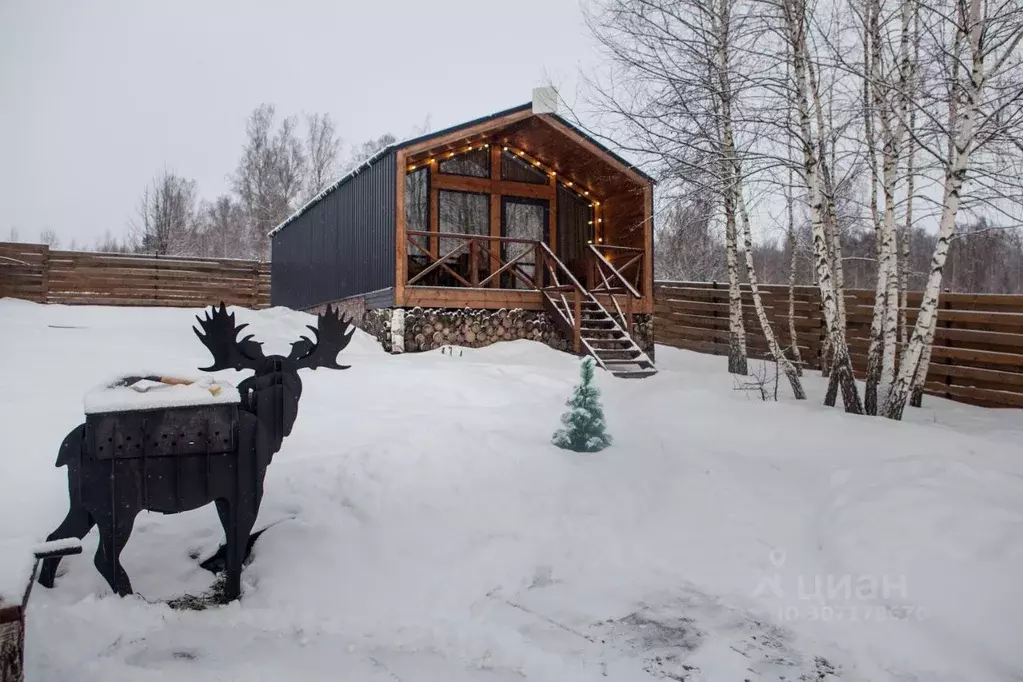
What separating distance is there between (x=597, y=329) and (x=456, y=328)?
2.59 metres

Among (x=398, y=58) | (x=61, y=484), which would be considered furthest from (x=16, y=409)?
(x=398, y=58)

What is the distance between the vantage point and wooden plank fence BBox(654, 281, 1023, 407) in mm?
8750

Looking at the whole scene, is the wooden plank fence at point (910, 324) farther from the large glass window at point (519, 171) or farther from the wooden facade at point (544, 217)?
the large glass window at point (519, 171)

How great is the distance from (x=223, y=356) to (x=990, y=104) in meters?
7.54

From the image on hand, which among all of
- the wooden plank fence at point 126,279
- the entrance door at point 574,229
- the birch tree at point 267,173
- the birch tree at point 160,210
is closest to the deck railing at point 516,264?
the entrance door at point 574,229

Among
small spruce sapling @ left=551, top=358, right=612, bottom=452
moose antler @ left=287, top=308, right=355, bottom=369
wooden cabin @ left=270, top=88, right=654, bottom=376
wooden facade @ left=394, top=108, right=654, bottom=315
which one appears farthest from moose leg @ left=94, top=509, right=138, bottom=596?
wooden facade @ left=394, top=108, right=654, bottom=315

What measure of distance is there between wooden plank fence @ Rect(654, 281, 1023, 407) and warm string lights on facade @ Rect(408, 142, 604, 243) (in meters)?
3.60

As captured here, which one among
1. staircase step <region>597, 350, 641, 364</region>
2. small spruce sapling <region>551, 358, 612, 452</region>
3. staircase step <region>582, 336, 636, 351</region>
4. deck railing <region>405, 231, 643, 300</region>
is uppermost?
deck railing <region>405, 231, 643, 300</region>

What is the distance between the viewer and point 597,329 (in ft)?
35.1

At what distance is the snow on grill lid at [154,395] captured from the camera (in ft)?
9.12

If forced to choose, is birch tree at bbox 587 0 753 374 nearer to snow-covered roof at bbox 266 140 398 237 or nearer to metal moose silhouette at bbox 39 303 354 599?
snow-covered roof at bbox 266 140 398 237

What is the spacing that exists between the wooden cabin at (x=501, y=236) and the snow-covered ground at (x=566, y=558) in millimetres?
4663

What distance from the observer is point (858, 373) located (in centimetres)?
1122

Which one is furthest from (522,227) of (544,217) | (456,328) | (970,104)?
(970,104)
